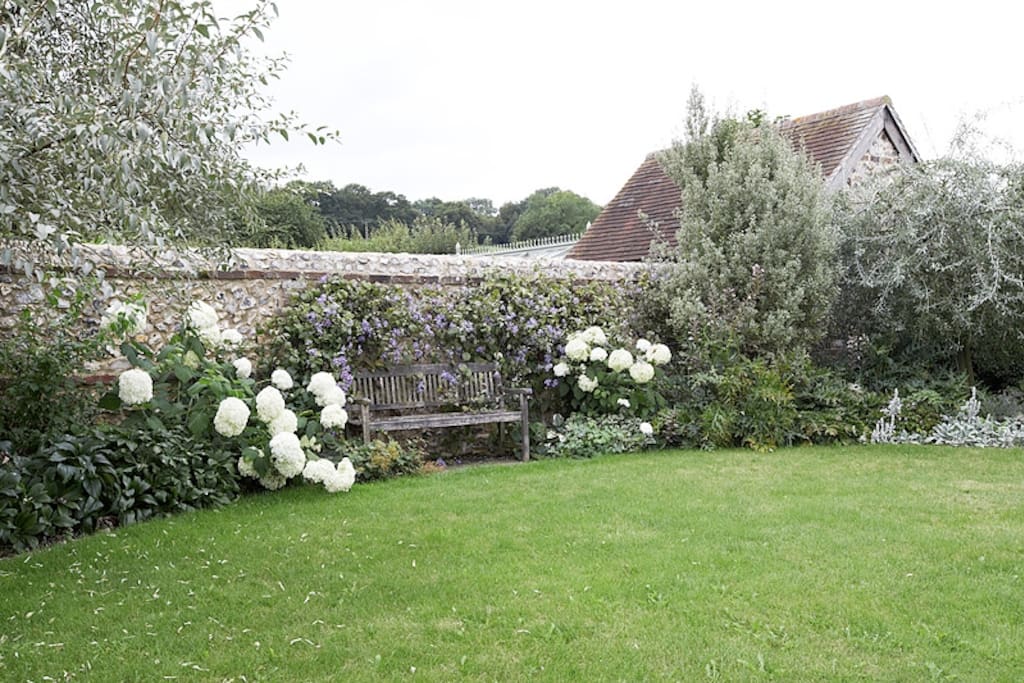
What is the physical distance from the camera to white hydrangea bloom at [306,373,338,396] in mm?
6281

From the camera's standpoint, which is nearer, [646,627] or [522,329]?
[646,627]

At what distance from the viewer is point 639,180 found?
48.0ft

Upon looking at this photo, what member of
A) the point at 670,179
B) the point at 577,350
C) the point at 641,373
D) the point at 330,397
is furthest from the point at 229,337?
the point at 670,179

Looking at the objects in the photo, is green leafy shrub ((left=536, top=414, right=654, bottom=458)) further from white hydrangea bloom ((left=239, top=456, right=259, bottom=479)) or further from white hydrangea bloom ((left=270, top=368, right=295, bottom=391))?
white hydrangea bloom ((left=239, top=456, right=259, bottom=479))

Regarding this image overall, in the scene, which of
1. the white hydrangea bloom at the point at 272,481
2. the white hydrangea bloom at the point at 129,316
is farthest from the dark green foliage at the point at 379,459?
the white hydrangea bloom at the point at 129,316

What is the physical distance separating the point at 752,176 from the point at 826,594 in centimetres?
625

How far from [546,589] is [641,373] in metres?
4.56

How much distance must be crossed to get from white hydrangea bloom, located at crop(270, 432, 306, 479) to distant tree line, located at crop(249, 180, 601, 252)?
1775 centimetres

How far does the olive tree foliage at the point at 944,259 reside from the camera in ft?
26.8

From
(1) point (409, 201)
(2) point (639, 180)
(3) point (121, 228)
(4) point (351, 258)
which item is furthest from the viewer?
(1) point (409, 201)

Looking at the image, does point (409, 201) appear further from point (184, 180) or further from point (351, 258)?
point (184, 180)

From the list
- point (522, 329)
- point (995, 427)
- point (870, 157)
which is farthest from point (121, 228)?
point (870, 157)

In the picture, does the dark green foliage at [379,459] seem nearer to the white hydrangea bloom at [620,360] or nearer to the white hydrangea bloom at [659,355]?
the white hydrangea bloom at [620,360]

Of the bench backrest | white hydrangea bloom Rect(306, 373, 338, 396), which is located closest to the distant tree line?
the bench backrest
